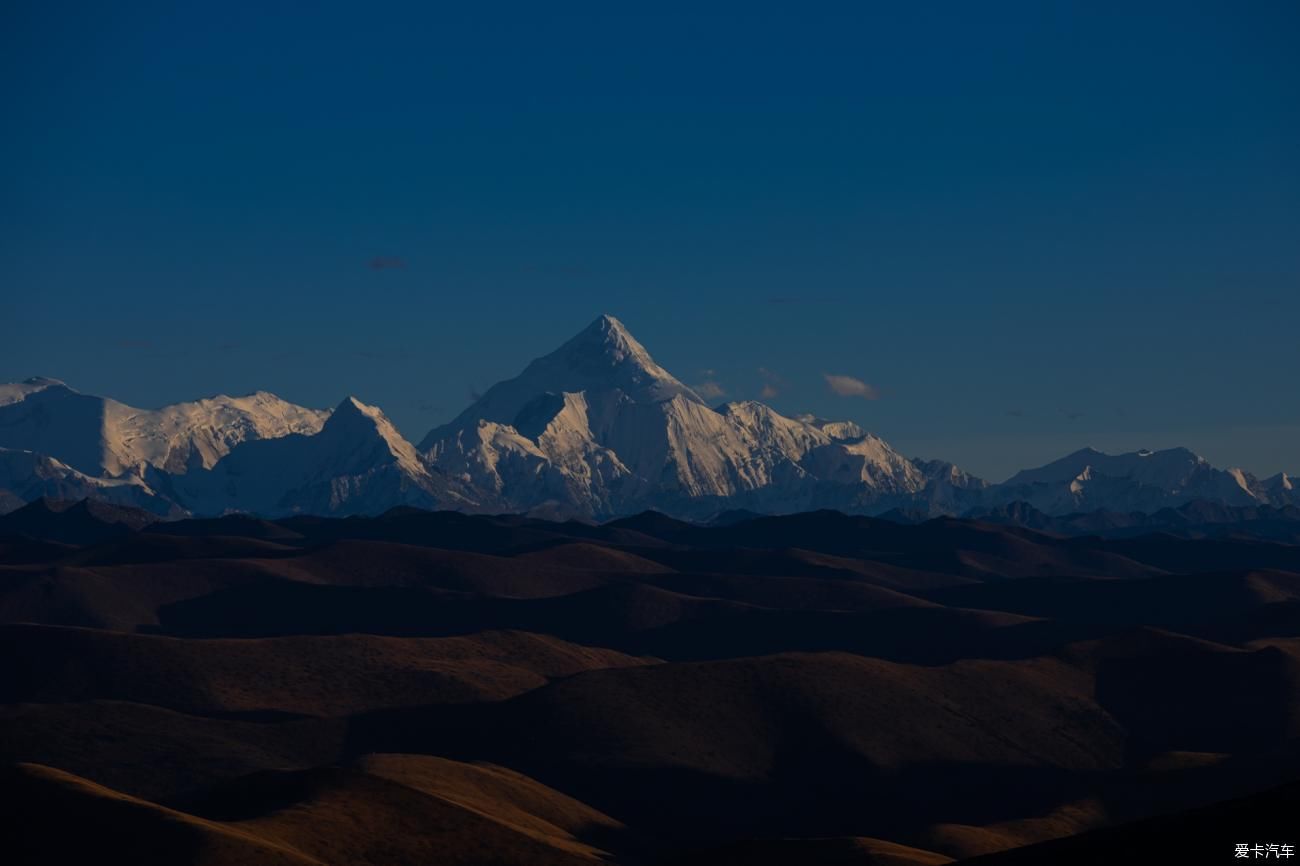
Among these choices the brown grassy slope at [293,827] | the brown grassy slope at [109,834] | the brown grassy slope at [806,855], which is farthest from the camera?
the brown grassy slope at [806,855]

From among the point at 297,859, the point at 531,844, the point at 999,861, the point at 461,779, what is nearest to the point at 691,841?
the point at 461,779

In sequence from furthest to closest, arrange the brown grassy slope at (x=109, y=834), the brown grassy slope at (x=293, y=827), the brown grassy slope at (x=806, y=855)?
the brown grassy slope at (x=806, y=855)
the brown grassy slope at (x=293, y=827)
the brown grassy slope at (x=109, y=834)

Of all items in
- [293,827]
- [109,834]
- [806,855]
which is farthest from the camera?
[806,855]

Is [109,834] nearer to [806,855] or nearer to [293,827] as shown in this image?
[293,827]

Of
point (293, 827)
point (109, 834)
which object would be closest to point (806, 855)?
point (293, 827)

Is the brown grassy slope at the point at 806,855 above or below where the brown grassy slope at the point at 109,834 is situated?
below

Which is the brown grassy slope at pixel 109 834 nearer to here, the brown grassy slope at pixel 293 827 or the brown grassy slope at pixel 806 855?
the brown grassy slope at pixel 293 827

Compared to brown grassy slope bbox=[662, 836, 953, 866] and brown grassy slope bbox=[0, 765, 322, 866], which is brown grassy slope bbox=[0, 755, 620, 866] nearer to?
brown grassy slope bbox=[0, 765, 322, 866]

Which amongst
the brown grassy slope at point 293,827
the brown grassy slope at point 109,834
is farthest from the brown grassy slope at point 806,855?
the brown grassy slope at point 109,834

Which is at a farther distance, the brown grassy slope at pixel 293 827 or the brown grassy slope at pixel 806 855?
the brown grassy slope at pixel 806 855

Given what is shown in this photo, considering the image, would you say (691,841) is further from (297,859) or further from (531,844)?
(297,859)

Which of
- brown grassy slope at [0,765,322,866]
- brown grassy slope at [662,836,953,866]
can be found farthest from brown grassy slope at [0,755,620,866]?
brown grassy slope at [662,836,953,866]
